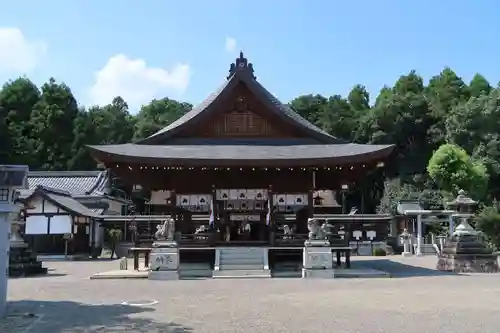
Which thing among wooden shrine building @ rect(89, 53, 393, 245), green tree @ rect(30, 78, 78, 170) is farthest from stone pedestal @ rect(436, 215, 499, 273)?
green tree @ rect(30, 78, 78, 170)

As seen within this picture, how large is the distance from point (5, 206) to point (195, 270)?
417 inches

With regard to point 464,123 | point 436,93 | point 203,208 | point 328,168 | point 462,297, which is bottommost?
point 462,297

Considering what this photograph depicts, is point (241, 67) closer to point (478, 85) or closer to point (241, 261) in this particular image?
point (241, 261)

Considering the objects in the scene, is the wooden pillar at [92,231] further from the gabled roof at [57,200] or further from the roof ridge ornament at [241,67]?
the roof ridge ornament at [241,67]

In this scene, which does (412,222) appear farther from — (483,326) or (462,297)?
(483,326)

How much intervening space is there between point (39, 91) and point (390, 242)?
42.2m

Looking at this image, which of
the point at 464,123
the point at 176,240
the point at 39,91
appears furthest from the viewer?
the point at 39,91

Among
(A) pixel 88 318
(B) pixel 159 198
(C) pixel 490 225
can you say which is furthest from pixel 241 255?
(C) pixel 490 225

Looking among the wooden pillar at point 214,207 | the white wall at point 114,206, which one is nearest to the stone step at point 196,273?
the wooden pillar at point 214,207

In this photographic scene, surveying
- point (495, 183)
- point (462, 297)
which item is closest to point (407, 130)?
point (495, 183)

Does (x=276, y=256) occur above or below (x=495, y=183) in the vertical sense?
below

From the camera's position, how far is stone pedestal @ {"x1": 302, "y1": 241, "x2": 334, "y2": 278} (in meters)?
18.1

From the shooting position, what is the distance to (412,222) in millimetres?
40625

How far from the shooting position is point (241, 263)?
19.2 m
